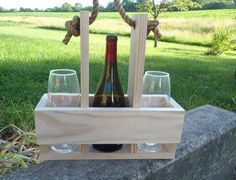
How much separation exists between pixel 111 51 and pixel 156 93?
237mm

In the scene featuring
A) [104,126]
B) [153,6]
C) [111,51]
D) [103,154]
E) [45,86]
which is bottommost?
[45,86]

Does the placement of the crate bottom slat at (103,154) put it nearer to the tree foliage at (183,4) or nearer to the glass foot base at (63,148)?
the glass foot base at (63,148)

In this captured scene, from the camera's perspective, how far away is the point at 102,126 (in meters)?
0.85

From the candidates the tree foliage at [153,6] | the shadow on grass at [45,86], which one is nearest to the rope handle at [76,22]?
the shadow on grass at [45,86]

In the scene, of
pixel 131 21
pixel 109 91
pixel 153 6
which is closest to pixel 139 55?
pixel 131 21

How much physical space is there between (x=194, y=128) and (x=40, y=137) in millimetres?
810

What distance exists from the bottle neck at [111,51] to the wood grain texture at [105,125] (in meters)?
0.20

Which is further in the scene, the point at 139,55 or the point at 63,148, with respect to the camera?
the point at 63,148

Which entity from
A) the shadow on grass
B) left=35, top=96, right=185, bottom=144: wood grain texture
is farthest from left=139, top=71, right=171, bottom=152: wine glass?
the shadow on grass

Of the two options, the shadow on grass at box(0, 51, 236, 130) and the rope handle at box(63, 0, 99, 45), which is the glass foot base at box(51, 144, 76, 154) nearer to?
the rope handle at box(63, 0, 99, 45)

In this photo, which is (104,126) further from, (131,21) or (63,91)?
(131,21)

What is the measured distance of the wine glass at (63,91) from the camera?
0.92 metres

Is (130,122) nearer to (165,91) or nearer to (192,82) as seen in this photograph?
(165,91)

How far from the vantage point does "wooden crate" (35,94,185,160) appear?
2.74 ft
